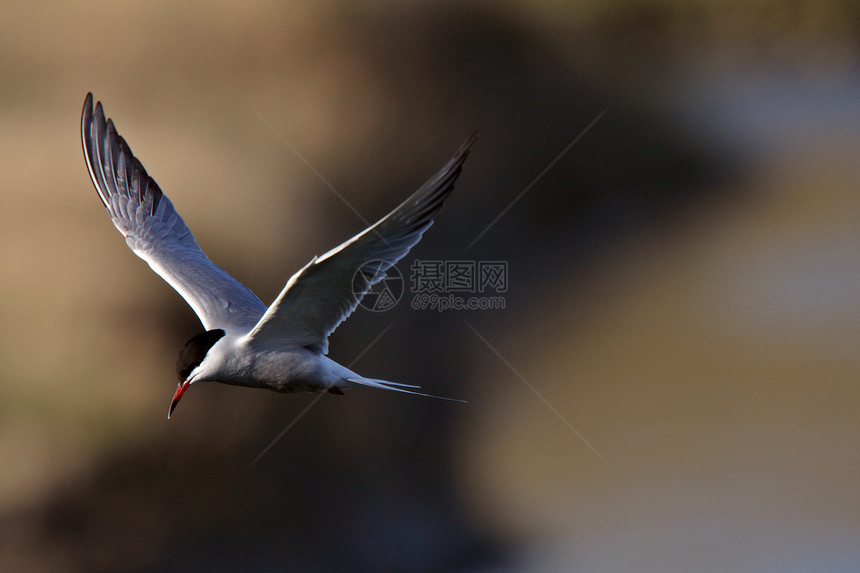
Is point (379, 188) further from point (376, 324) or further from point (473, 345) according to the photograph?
point (473, 345)

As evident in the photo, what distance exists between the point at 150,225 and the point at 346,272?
1.44m

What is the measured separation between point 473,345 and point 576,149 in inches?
98.9

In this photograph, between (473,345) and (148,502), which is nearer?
(473,345)

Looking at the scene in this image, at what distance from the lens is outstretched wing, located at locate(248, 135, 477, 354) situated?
8.21 ft

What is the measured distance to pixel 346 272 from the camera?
2.73 meters

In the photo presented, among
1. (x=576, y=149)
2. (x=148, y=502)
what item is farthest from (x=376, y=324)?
(x=148, y=502)

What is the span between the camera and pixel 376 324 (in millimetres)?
8023
